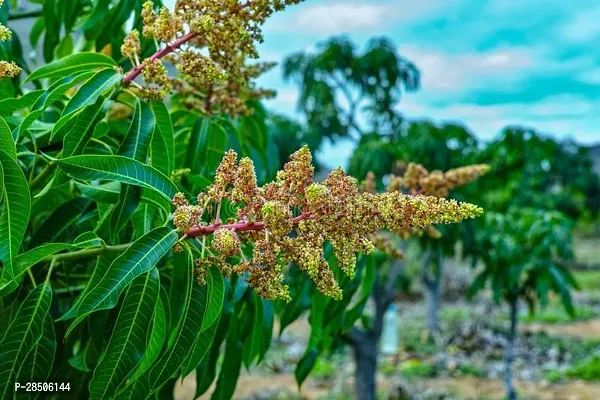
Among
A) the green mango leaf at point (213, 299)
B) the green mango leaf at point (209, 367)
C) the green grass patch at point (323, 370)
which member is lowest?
the green grass patch at point (323, 370)

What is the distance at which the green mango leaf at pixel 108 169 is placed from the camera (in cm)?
67

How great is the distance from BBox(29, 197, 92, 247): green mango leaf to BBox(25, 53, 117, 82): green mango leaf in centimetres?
18

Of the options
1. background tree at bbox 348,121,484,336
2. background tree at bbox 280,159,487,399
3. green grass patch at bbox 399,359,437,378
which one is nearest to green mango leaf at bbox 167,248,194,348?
background tree at bbox 280,159,487,399

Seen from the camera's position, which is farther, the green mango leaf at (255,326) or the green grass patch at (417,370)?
the green grass patch at (417,370)

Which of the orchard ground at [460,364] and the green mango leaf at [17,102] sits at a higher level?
the green mango leaf at [17,102]

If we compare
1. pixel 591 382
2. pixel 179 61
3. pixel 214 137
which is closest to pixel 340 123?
pixel 591 382

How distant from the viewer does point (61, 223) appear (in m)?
0.87

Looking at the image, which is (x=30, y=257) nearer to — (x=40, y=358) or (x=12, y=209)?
(x=12, y=209)

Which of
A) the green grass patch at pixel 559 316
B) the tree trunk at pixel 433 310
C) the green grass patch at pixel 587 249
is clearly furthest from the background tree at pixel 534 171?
the green grass patch at pixel 587 249

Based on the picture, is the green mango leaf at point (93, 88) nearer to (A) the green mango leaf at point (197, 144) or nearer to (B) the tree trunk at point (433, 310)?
(A) the green mango leaf at point (197, 144)

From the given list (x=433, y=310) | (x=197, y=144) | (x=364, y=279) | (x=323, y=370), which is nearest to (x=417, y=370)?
(x=323, y=370)

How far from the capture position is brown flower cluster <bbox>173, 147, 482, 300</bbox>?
0.60m

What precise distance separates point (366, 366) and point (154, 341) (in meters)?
3.35

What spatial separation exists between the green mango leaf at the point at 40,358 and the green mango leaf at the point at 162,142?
24 centimetres
